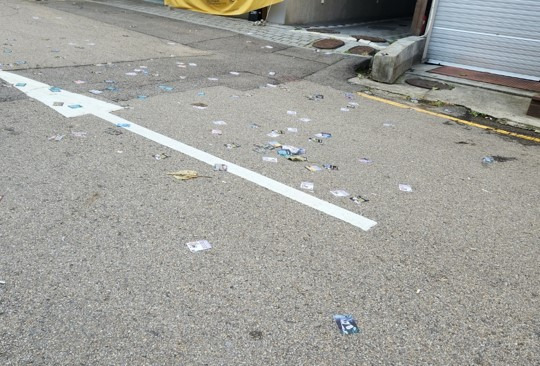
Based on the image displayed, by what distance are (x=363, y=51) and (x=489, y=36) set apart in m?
2.60

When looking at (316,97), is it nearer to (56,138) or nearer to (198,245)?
(56,138)

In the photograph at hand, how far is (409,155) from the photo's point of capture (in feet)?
16.5

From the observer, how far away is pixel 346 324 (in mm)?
2451

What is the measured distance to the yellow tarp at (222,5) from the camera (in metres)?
13.0

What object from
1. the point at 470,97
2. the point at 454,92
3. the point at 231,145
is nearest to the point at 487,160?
the point at 231,145

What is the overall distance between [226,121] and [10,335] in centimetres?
362

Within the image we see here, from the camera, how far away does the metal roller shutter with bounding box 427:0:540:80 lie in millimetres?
9000

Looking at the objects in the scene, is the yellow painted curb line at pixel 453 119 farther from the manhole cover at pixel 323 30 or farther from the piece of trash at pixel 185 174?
the manhole cover at pixel 323 30

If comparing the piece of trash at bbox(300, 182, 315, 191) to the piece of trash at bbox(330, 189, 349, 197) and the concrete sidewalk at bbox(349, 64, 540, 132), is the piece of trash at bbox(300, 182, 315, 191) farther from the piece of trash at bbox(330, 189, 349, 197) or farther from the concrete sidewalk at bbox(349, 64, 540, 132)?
the concrete sidewalk at bbox(349, 64, 540, 132)

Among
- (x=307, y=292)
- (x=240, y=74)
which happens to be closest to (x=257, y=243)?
(x=307, y=292)

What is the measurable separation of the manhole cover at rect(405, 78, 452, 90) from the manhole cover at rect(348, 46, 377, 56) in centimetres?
188

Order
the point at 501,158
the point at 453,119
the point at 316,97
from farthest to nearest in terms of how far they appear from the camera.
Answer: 1. the point at 316,97
2. the point at 453,119
3. the point at 501,158

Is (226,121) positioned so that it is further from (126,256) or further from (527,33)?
(527,33)

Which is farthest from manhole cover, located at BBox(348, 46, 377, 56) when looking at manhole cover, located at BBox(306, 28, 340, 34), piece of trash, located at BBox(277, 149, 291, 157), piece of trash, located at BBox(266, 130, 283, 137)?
piece of trash, located at BBox(277, 149, 291, 157)
